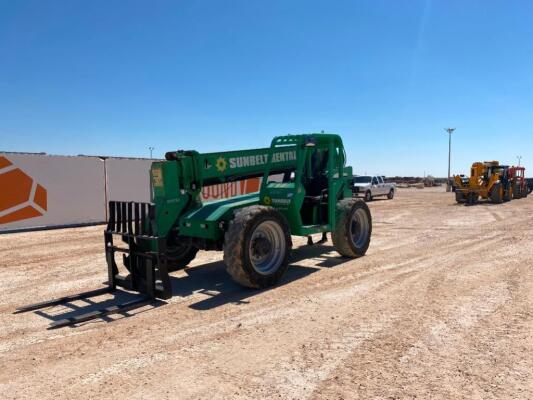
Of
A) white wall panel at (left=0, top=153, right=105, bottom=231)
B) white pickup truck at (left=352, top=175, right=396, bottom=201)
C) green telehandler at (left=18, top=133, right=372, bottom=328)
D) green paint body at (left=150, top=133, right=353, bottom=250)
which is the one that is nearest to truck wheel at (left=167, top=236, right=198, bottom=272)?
green telehandler at (left=18, top=133, right=372, bottom=328)

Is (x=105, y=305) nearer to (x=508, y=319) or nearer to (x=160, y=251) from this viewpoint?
(x=160, y=251)

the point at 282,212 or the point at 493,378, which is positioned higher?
the point at 282,212

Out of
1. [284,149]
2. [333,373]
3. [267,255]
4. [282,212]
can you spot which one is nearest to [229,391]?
[333,373]

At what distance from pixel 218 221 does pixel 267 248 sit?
98 centimetres

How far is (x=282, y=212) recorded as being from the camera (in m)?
7.60

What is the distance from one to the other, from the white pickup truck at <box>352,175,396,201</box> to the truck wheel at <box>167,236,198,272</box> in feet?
68.1

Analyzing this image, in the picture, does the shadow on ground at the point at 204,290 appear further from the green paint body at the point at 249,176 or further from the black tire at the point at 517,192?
the black tire at the point at 517,192

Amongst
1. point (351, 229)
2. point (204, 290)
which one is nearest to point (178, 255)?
point (204, 290)

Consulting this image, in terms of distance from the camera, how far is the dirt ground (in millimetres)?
3660

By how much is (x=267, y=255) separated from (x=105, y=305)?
253 cm

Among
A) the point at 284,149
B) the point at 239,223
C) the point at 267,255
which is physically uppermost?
the point at 284,149

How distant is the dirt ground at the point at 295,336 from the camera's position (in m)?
3.66

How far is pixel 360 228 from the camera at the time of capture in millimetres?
9383

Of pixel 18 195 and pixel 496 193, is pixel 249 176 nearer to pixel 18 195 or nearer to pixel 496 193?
pixel 18 195
